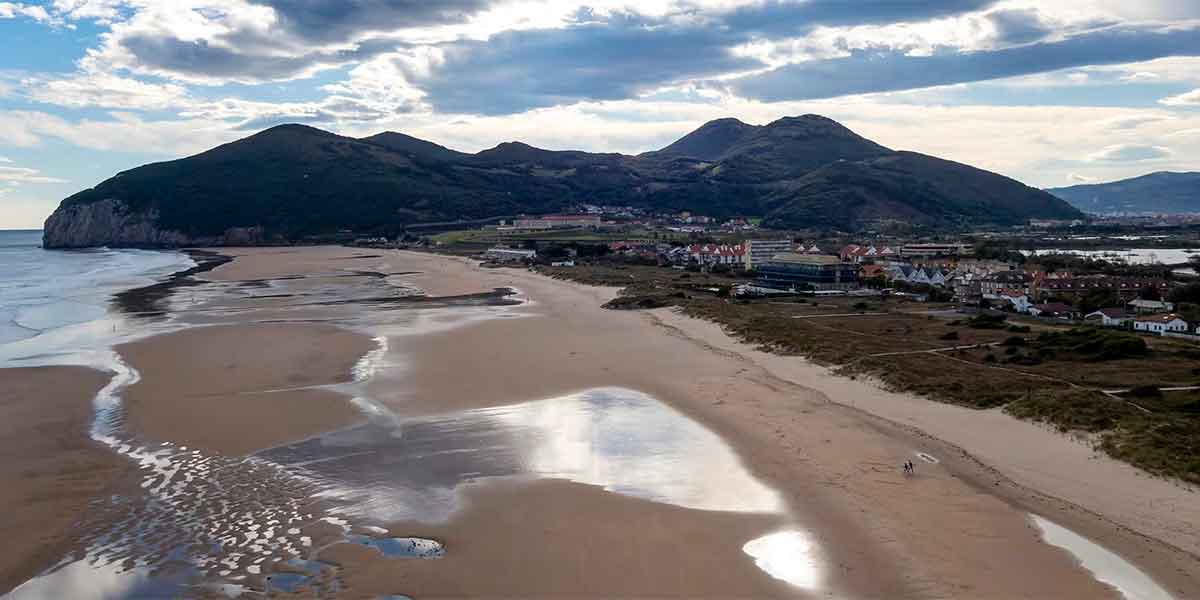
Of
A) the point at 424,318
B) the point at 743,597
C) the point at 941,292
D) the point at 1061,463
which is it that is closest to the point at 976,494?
the point at 1061,463

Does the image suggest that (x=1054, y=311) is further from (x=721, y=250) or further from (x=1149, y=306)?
(x=721, y=250)

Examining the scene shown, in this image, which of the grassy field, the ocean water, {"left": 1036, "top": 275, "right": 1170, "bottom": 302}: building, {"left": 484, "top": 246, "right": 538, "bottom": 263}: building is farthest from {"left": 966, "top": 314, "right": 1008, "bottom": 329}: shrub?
{"left": 484, "top": 246, "right": 538, "bottom": 263}: building

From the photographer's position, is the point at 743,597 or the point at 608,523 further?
the point at 608,523

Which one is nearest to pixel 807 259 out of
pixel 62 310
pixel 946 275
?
pixel 946 275

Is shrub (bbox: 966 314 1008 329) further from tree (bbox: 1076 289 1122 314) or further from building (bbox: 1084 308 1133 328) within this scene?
tree (bbox: 1076 289 1122 314)

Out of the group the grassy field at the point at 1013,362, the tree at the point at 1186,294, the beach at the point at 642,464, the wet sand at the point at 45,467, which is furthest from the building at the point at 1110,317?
the wet sand at the point at 45,467

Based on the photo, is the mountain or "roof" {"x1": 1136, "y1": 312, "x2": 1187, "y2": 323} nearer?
"roof" {"x1": 1136, "y1": 312, "x2": 1187, "y2": 323}

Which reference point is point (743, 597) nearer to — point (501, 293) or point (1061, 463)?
point (1061, 463)
